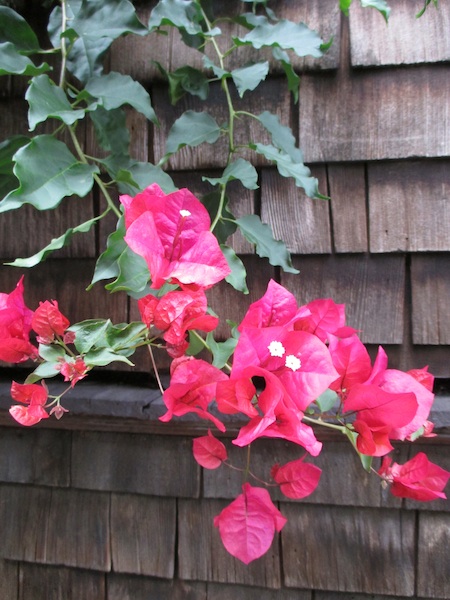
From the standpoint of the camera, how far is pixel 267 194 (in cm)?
86

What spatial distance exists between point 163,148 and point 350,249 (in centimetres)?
38

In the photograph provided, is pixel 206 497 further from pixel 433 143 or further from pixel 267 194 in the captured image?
pixel 433 143

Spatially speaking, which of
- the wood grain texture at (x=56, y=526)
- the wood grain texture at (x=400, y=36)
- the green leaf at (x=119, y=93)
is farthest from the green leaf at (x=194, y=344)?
the wood grain texture at (x=400, y=36)

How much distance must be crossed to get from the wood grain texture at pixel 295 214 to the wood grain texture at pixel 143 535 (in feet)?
1.75

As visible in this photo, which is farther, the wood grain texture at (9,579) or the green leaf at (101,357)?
the wood grain texture at (9,579)

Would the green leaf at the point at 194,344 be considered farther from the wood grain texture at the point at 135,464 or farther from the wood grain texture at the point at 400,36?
the wood grain texture at the point at 400,36

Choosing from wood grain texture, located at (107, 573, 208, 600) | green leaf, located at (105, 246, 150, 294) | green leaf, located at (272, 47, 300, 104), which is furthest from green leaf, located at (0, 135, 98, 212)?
wood grain texture, located at (107, 573, 208, 600)

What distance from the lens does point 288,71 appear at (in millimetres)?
778

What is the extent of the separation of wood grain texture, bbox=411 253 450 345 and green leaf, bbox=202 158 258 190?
0.32 meters

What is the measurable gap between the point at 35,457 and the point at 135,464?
20 cm

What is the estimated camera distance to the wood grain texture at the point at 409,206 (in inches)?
32.3

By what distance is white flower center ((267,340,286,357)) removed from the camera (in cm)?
46

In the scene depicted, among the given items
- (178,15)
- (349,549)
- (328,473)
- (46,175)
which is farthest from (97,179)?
(349,549)

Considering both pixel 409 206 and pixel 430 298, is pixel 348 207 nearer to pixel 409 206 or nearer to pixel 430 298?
pixel 409 206
